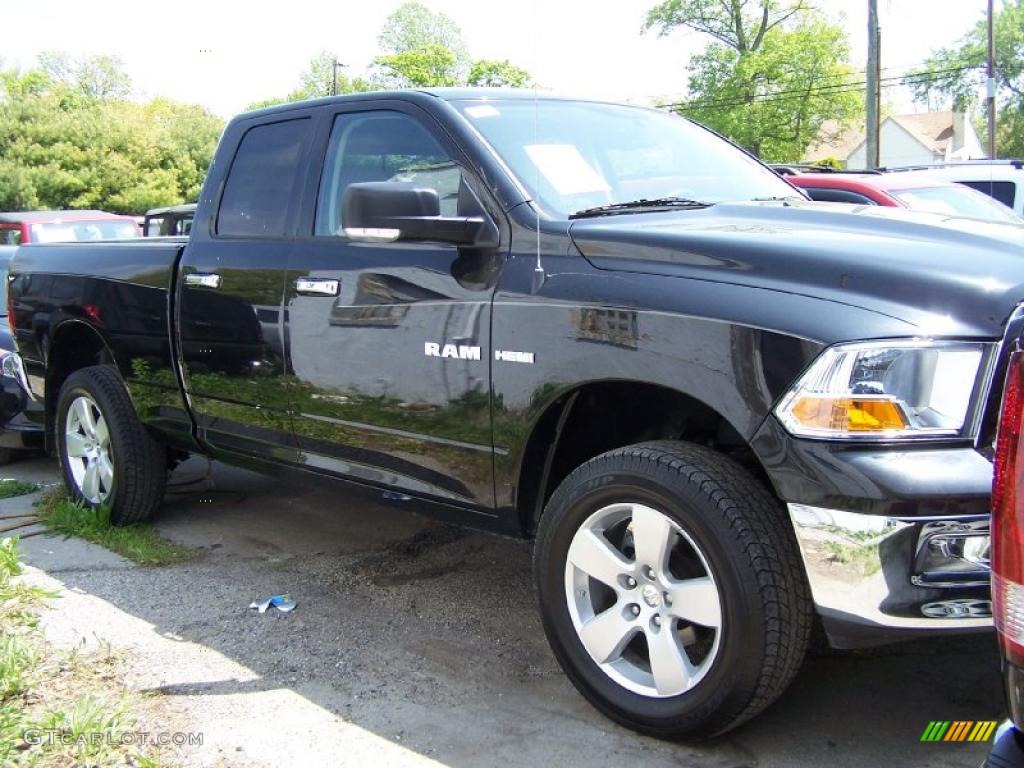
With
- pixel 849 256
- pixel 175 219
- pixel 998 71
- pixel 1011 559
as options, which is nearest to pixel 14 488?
pixel 849 256

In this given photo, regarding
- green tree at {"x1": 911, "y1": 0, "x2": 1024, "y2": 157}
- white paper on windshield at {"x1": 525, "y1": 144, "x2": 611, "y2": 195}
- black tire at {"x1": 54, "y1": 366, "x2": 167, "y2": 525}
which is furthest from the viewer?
green tree at {"x1": 911, "y1": 0, "x2": 1024, "y2": 157}

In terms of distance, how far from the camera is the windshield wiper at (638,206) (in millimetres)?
3443

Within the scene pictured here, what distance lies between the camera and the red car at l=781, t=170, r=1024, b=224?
27.8 feet

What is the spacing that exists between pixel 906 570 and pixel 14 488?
18.0ft

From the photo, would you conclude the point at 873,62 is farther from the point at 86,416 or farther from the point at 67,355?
the point at 86,416

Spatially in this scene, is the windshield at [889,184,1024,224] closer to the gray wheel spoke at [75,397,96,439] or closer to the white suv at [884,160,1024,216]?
the white suv at [884,160,1024,216]

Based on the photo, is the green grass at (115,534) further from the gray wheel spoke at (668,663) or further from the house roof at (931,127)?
the house roof at (931,127)

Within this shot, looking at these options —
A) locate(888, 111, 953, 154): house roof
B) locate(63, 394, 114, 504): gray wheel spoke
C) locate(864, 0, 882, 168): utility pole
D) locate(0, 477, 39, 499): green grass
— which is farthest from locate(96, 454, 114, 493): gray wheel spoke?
locate(888, 111, 953, 154): house roof

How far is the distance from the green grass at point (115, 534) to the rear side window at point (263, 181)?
1537 millimetres

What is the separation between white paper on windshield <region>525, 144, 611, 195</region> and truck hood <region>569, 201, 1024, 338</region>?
0.26 metres

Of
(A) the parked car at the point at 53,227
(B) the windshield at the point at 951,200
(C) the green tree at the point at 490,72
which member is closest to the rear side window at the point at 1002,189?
(B) the windshield at the point at 951,200

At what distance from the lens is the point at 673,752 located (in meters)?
2.99

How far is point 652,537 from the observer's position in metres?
2.94

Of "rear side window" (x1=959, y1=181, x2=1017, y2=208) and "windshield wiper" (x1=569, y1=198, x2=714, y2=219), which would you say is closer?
"windshield wiper" (x1=569, y1=198, x2=714, y2=219)
